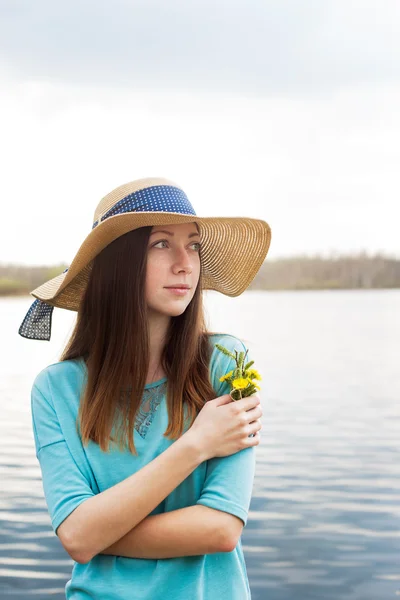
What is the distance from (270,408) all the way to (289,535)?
5416mm

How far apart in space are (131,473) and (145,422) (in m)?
0.12

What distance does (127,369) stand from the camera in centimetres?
201

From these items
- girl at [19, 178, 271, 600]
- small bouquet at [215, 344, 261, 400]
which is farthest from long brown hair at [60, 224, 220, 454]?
small bouquet at [215, 344, 261, 400]

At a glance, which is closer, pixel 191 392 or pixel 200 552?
pixel 200 552

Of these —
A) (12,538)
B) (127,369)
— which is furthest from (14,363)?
(127,369)

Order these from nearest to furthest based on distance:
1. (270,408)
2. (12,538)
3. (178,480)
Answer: (178,480) → (12,538) → (270,408)

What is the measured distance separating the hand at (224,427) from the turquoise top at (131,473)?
0.12 ft

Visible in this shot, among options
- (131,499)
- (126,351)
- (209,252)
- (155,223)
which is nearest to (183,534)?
(131,499)

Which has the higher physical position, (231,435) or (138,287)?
(138,287)

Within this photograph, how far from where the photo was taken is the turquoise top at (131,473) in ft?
6.03

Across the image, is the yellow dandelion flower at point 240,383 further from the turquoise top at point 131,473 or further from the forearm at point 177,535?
the forearm at point 177,535

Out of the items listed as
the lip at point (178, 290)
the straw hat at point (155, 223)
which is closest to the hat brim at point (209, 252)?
the straw hat at point (155, 223)

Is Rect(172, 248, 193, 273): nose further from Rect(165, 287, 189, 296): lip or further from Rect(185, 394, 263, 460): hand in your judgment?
Rect(185, 394, 263, 460): hand

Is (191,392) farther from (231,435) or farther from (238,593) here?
(238,593)
